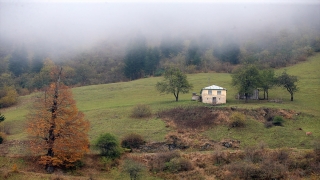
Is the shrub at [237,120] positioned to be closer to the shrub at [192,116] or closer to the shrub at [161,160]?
the shrub at [192,116]

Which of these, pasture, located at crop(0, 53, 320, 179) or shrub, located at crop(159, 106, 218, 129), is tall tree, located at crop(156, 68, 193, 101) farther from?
shrub, located at crop(159, 106, 218, 129)

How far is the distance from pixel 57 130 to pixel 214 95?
29994mm

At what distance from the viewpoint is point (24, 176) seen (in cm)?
3036

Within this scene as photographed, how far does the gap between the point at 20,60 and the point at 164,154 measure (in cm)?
9153

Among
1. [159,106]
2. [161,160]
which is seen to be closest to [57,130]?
[161,160]

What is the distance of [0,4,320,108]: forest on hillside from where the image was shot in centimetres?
9530

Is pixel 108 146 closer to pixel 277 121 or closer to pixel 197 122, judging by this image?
pixel 197 122

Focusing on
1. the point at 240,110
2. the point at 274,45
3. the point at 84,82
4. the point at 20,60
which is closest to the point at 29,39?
the point at 20,60

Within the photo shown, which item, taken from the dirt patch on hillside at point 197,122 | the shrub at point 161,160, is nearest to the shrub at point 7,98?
the dirt patch on hillside at point 197,122

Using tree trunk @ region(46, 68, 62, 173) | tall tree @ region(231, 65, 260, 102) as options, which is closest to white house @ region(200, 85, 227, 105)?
tall tree @ region(231, 65, 260, 102)

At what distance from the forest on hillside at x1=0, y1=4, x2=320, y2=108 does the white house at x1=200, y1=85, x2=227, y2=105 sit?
103ft

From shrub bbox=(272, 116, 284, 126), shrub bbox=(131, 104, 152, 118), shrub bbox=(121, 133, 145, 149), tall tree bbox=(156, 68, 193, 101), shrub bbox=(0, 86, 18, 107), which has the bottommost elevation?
shrub bbox=(121, 133, 145, 149)

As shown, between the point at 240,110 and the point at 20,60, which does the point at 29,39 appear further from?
the point at 240,110

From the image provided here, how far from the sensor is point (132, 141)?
42.5 m
